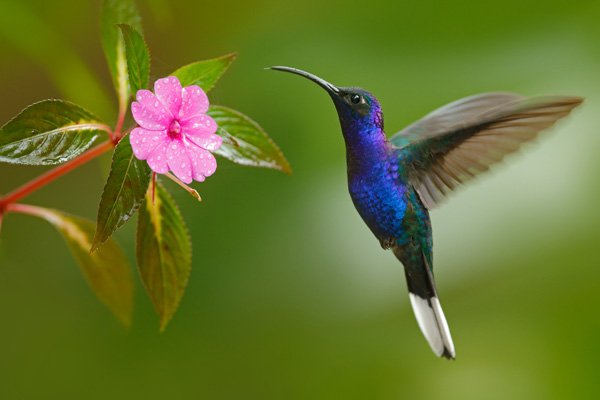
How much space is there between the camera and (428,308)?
1.92 feet

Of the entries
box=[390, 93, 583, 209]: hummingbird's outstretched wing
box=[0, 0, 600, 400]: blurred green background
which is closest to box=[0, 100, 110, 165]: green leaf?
box=[390, 93, 583, 209]: hummingbird's outstretched wing

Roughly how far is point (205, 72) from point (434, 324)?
0.27 metres

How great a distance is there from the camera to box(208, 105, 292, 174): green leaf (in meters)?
0.58

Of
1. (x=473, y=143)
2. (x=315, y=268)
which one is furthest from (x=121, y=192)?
(x=315, y=268)

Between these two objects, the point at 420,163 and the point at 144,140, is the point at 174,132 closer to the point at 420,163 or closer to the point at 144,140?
the point at 144,140

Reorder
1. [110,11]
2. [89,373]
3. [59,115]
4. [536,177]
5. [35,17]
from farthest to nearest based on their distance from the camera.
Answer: [89,373]
[536,177]
[35,17]
[110,11]
[59,115]

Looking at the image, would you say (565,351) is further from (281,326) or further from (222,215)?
(222,215)

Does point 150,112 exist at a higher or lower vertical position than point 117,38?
lower

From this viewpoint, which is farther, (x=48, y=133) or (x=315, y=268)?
(x=315, y=268)

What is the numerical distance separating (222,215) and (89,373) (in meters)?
0.48

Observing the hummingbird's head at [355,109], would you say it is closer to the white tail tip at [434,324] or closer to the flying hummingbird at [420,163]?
the flying hummingbird at [420,163]

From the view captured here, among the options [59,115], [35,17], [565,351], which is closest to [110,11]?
[59,115]

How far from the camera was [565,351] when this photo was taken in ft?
5.72

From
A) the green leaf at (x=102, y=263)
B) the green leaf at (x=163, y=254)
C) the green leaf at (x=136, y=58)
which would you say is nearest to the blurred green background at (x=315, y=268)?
the green leaf at (x=102, y=263)
